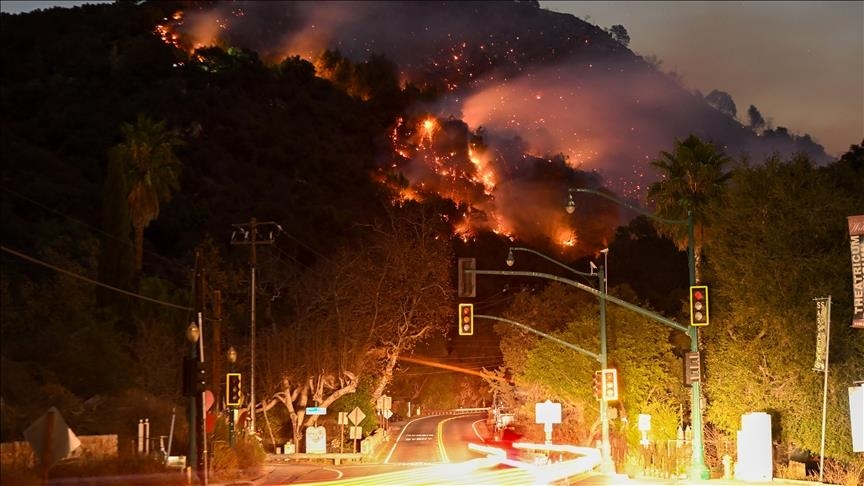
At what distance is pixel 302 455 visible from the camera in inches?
2276

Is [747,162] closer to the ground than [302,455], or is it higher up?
higher up

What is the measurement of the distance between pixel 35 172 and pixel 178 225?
15.6 metres

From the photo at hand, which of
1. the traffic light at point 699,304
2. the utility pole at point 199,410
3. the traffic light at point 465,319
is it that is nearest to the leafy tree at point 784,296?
the traffic light at point 699,304

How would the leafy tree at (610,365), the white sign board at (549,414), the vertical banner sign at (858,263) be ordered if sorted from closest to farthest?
the vertical banner sign at (858,263) → the white sign board at (549,414) → the leafy tree at (610,365)

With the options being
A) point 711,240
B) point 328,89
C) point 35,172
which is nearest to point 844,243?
point 711,240

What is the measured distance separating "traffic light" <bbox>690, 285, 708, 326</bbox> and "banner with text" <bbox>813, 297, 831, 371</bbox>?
15.7 feet

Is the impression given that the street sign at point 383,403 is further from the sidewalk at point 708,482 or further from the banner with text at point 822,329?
the banner with text at point 822,329

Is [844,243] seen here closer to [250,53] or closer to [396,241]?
[396,241]

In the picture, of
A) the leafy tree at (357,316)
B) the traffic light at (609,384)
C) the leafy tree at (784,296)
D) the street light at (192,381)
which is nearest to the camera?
the street light at (192,381)

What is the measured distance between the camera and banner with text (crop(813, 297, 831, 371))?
3378 cm

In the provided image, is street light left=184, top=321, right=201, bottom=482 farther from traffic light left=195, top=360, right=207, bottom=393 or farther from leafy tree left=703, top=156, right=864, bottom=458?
leafy tree left=703, top=156, right=864, bottom=458

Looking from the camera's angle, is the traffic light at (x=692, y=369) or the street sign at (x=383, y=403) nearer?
the traffic light at (x=692, y=369)

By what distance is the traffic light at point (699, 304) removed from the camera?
1244 inches

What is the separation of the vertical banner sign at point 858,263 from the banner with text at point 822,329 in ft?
8.12
